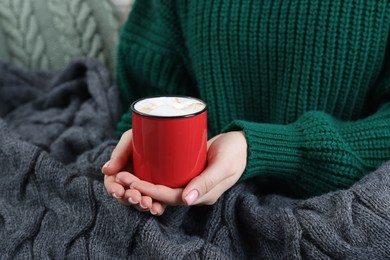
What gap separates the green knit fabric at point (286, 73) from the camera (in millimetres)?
719

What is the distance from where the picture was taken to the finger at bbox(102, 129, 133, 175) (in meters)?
0.62

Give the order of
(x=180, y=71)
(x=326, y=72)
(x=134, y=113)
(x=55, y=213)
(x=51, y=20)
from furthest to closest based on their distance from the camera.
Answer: (x=51, y=20)
(x=180, y=71)
(x=326, y=72)
(x=55, y=213)
(x=134, y=113)

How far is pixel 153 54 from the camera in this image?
0.96 meters

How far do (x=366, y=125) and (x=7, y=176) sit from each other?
60 cm

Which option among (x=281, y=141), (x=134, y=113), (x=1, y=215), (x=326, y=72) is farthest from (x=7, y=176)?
(x=326, y=72)

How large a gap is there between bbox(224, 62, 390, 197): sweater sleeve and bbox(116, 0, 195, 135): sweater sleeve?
0.29 m

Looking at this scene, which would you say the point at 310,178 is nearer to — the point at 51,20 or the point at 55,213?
the point at 55,213

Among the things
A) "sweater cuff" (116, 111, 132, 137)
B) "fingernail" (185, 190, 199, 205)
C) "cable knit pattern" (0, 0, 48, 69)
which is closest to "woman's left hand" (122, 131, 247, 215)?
"fingernail" (185, 190, 199, 205)

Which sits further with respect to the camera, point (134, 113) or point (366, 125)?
point (366, 125)

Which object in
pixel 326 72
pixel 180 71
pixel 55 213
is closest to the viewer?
pixel 55 213

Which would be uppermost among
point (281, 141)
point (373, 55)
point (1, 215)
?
point (373, 55)

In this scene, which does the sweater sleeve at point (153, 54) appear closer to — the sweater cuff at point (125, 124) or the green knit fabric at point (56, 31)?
the sweater cuff at point (125, 124)

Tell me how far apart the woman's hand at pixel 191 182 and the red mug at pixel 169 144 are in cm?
1

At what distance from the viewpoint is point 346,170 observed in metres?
0.71
